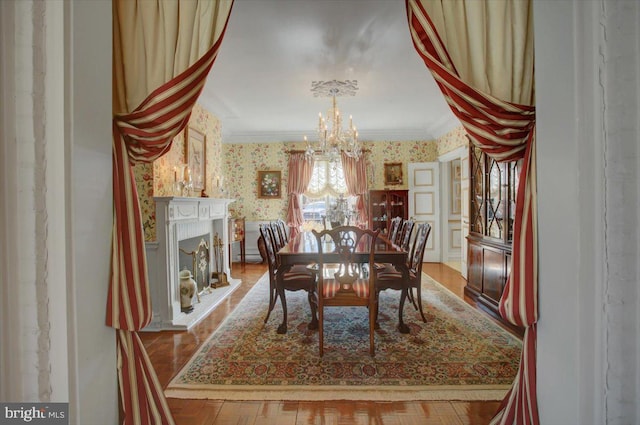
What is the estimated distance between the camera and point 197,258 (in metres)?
3.91

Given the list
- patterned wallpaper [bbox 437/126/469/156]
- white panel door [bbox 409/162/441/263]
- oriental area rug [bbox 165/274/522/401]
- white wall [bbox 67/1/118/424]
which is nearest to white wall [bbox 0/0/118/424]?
white wall [bbox 67/1/118/424]

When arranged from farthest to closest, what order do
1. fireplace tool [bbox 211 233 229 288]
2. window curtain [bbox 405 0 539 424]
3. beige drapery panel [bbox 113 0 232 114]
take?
fireplace tool [bbox 211 233 229 288] < beige drapery panel [bbox 113 0 232 114] < window curtain [bbox 405 0 539 424]

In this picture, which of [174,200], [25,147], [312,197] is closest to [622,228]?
[25,147]

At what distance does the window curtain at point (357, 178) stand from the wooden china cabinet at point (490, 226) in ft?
8.50

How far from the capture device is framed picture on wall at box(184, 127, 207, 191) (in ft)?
12.3

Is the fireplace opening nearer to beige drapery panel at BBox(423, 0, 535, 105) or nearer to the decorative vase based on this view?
the decorative vase

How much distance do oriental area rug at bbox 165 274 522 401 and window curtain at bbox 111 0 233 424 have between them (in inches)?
26.3

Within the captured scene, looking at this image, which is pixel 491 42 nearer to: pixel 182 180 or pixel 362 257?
pixel 362 257

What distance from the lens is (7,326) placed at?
111 centimetres

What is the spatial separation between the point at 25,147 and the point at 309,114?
4.26 m

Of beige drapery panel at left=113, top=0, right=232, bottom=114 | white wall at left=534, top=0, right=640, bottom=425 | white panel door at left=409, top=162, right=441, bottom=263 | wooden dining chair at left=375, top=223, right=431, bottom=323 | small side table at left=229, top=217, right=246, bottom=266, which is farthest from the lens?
white panel door at left=409, top=162, right=441, bottom=263

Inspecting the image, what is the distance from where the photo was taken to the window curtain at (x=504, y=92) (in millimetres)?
1354

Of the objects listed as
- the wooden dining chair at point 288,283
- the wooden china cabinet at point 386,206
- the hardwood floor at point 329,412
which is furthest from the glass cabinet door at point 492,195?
the wooden china cabinet at point 386,206

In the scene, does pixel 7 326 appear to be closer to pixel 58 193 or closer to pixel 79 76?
pixel 58 193
